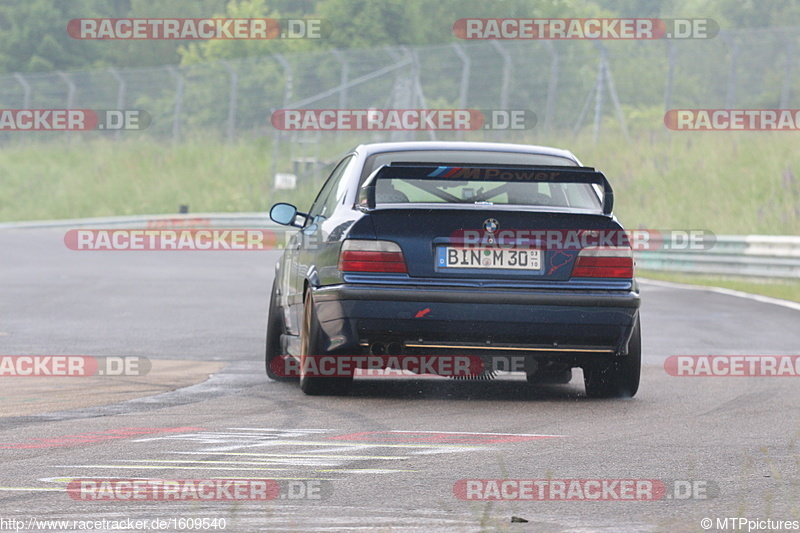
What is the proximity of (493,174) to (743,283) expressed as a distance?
1551cm

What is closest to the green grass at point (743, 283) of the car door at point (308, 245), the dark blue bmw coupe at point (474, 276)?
the car door at point (308, 245)

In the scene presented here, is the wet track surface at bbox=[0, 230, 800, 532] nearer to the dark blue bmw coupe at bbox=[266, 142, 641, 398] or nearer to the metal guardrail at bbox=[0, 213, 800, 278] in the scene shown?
the dark blue bmw coupe at bbox=[266, 142, 641, 398]

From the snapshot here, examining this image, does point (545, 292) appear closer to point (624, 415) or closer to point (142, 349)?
point (624, 415)

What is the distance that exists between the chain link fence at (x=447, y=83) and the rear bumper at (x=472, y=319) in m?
25.3

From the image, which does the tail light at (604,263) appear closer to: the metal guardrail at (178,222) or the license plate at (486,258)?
the license plate at (486,258)

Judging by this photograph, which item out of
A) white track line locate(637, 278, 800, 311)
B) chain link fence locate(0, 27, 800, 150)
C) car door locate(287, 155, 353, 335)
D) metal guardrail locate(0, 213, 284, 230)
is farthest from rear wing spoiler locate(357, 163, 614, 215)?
metal guardrail locate(0, 213, 284, 230)

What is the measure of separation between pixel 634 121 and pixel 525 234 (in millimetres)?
55541

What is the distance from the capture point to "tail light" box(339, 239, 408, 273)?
789 cm

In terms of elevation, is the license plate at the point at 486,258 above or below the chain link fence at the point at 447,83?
below

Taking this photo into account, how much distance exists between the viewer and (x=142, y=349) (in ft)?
38.0

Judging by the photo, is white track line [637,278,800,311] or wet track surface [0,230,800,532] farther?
white track line [637,278,800,311]

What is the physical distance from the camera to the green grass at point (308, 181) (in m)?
33.2

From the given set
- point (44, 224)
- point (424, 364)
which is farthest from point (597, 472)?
point (44, 224)

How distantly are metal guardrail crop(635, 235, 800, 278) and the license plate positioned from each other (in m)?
14.7
